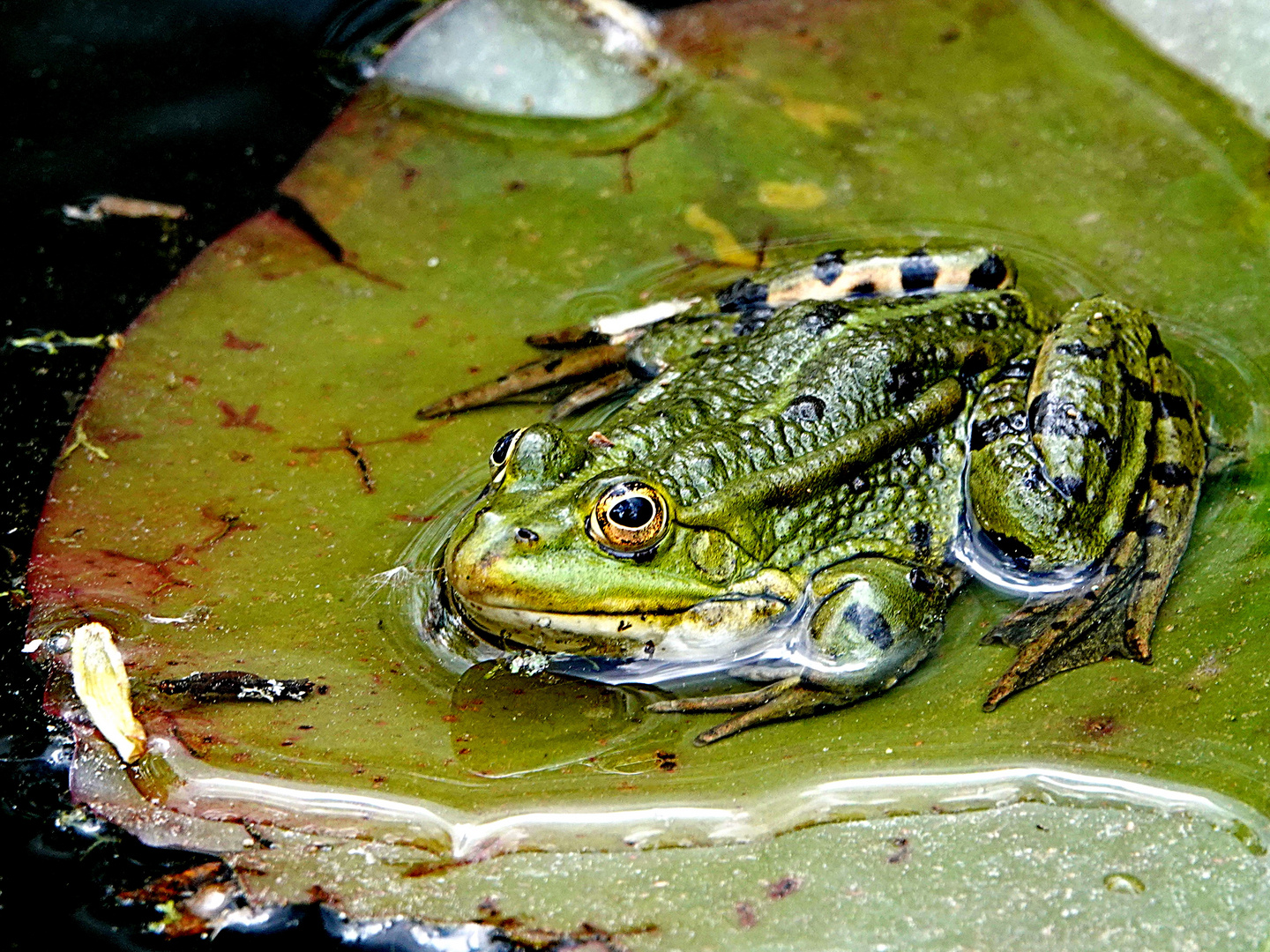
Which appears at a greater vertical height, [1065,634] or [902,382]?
[902,382]

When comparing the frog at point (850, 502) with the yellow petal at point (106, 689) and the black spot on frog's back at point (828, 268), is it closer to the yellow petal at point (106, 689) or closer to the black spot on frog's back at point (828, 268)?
the black spot on frog's back at point (828, 268)

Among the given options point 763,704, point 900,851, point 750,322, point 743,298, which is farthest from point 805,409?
point 900,851

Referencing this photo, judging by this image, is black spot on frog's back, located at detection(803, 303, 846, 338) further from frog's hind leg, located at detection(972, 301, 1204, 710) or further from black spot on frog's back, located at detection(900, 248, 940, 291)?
frog's hind leg, located at detection(972, 301, 1204, 710)

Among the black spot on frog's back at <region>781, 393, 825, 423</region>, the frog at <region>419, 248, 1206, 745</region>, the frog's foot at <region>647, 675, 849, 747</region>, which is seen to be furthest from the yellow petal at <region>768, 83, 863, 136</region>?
the frog's foot at <region>647, 675, 849, 747</region>

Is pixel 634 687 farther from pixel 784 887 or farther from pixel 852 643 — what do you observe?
pixel 784 887

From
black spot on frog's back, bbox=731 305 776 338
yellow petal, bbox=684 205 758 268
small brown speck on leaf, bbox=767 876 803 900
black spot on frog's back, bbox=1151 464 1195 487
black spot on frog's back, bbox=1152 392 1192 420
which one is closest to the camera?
small brown speck on leaf, bbox=767 876 803 900

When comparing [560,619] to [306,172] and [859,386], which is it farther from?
[306,172]
